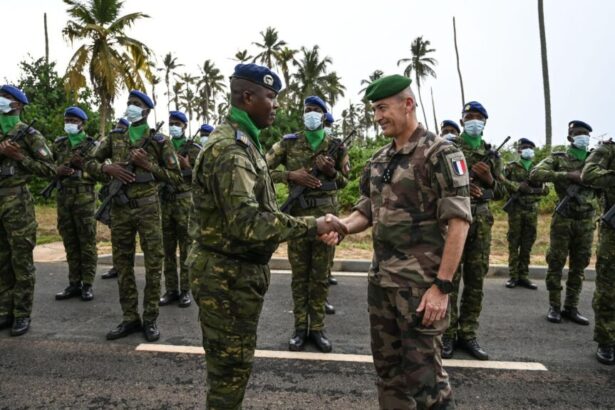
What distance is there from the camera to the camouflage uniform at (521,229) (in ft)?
21.1

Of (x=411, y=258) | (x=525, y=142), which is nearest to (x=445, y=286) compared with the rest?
(x=411, y=258)

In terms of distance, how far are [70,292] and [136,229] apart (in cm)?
189

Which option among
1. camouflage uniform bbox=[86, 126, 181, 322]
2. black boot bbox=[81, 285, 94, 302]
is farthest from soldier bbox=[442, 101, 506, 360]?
black boot bbox=[81, 285, 94, 302]

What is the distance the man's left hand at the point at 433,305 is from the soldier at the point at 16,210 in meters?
4.09

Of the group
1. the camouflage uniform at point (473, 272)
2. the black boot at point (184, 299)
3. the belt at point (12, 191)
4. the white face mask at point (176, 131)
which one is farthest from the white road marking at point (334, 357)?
the white face mask at point (176, 131)

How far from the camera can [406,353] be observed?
2250 mm

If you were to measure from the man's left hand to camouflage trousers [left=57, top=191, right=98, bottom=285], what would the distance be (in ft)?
15.9

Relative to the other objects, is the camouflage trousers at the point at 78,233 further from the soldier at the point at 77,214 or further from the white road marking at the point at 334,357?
the white road marking at the point at 334,357

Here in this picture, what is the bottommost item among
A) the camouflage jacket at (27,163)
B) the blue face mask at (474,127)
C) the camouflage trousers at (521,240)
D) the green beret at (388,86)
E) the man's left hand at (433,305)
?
the camouflage trousers at (521,240)

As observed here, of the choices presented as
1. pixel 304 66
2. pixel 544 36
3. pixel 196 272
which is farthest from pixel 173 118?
pixel 304 66

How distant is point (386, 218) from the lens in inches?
94.3

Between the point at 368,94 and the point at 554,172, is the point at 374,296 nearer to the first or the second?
the point at 368,94

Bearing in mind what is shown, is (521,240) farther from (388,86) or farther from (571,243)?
(388,86)

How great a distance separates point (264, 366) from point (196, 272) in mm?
1645
